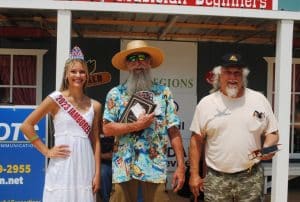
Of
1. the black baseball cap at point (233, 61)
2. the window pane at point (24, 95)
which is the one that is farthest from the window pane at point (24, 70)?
the black baseball cap at point (233, 61)

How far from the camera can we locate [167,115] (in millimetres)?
3537

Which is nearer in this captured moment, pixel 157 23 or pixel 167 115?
pixel 167 115

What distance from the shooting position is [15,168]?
4824mm

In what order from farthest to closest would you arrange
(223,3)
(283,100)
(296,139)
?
(296,139), (283,100), (223,3)

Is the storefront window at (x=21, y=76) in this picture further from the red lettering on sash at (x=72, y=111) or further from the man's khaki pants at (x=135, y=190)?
the man's khaki pants at (x=135, y=190)

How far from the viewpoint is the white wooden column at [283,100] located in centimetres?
500

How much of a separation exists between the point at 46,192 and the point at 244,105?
1.54 metres

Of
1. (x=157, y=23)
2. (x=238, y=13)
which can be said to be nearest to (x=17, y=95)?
(x=157, y=23)

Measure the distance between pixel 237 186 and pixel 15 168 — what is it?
2.37 meters

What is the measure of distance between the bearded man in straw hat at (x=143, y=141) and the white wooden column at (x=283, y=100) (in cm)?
187

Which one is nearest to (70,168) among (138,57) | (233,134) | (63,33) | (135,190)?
(135,190)

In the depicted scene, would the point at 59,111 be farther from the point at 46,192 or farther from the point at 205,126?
the point at 205,126

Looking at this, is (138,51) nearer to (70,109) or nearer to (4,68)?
(70,109)

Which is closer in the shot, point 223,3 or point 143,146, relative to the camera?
point 143,146
